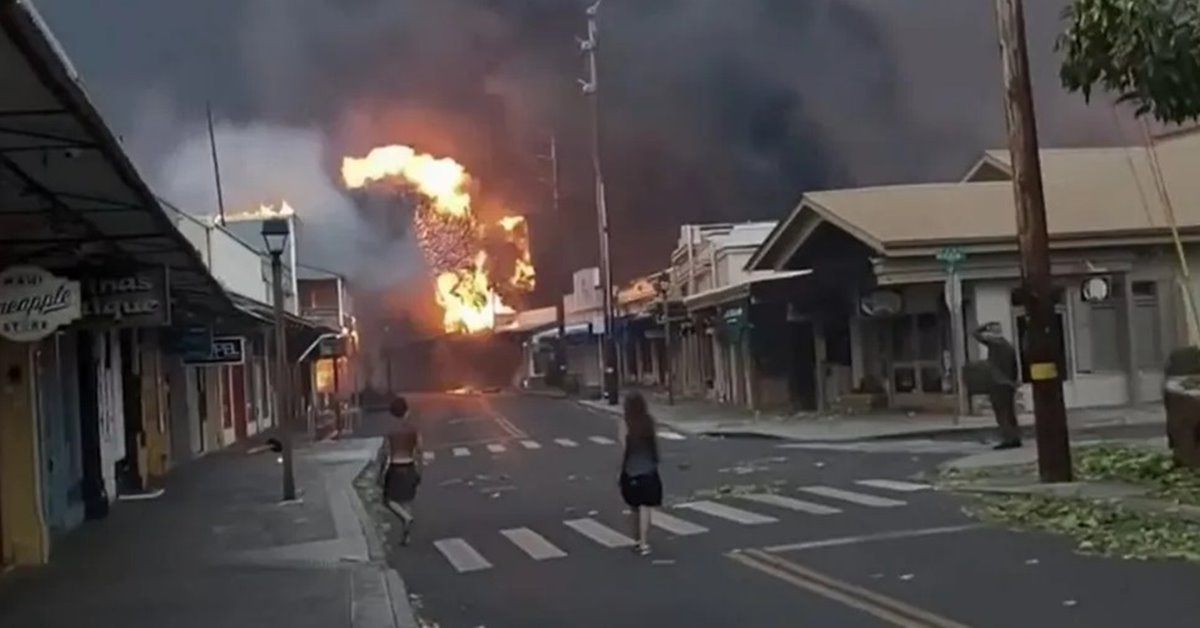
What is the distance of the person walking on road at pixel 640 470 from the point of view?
1556cm

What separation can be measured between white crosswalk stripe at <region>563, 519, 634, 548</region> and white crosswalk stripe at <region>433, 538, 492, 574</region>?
4.02 ft

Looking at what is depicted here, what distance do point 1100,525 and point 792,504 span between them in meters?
4.68

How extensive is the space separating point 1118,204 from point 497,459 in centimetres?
1518

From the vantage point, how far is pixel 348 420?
5081 centimetres

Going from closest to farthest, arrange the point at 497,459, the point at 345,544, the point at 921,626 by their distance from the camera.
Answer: the point at 921,626, the point at 345,544, the point at 497,459

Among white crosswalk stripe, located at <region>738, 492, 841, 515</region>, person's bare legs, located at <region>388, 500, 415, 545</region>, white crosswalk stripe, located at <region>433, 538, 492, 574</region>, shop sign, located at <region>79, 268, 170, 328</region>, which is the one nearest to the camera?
white crosswalk stripe, located at <region>433, 538, 492, 574</region>

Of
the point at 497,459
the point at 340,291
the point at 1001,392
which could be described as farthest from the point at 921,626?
the point at 340,291

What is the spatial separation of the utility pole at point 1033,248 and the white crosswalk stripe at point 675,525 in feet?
14.5

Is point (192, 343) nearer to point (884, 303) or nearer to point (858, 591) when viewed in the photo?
point (884, 303)

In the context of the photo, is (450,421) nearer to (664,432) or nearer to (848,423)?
(664,432)

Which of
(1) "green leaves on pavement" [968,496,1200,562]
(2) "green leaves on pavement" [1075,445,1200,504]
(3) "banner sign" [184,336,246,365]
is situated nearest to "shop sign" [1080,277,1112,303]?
(2) "green leaves on pavement" [1075,445,1200,504]

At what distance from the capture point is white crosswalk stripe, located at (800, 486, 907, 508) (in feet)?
60.6

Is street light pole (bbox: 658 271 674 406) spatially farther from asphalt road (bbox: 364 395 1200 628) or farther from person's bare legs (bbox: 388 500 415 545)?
person's bare legs (bbox: 388 500 415 545)

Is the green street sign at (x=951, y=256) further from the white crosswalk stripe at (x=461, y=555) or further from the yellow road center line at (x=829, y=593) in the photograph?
the yellow road center line at (x=829, y=593)
